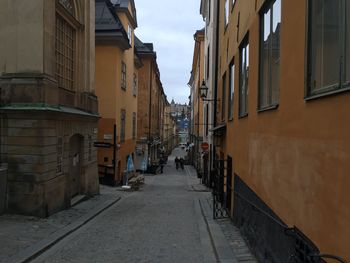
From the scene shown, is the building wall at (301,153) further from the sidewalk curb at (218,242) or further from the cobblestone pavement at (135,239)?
the cobblestone pavement at (135,239)

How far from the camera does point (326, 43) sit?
4.24 meters

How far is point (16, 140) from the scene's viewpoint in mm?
Answer: 13875

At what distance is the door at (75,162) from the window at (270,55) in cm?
1054

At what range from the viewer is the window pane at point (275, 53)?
668 centimetres

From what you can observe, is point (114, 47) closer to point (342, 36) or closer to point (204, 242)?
point (204, 242)

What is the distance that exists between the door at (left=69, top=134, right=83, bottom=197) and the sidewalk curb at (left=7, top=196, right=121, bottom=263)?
204 centimetres

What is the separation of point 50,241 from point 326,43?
8.05 m

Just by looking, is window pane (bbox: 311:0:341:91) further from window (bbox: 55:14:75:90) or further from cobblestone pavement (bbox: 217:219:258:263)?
window (bbox: 55:14:75:90)

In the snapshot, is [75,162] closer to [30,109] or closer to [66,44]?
[66,44]

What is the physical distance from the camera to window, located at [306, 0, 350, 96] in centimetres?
372

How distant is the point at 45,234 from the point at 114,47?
18.8 m

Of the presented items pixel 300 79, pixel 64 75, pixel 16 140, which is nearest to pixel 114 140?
pixel 64 75

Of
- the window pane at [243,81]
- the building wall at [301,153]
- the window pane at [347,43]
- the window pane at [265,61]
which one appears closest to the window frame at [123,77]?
the window pane at [243,81]

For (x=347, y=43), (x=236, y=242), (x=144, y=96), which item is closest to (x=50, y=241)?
(x=236, y=242)
